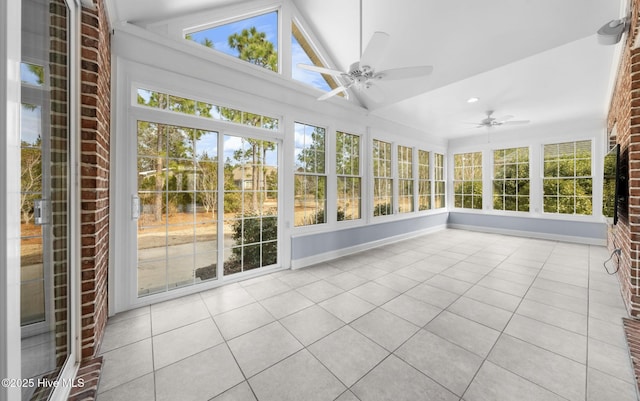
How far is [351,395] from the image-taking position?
1.59m

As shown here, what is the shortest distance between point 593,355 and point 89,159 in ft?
14.1

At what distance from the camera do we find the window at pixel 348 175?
194 inches

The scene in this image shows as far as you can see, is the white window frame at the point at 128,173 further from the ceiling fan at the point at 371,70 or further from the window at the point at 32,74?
the ceiling fan at the point at 371,70

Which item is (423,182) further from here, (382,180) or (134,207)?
(134,207)

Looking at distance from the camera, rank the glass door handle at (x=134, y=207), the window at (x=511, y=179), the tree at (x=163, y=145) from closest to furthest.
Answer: the glass door handle at (x=134, y=207) → the tree at (x=163, y=145) → the window at (x=511, y=179)

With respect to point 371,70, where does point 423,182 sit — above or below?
below

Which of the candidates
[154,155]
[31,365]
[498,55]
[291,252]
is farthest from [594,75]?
[31,365]

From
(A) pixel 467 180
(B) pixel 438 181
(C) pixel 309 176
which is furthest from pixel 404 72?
(A) pixel 467 180

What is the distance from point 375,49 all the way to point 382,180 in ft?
12.2

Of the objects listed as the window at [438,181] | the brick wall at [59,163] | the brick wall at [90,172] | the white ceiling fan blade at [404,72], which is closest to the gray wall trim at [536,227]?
the window at [438,181]

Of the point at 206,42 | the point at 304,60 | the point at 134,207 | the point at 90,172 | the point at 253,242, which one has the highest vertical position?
the point at 304,60

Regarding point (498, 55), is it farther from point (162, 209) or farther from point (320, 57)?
point (162, 209)

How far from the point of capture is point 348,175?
198 inches

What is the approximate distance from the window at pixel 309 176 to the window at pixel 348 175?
0.42 m
